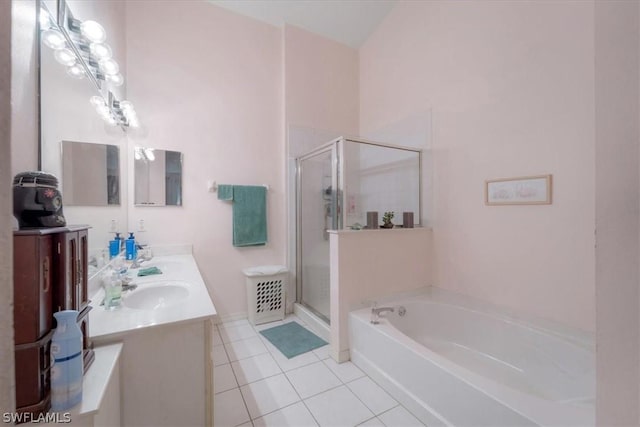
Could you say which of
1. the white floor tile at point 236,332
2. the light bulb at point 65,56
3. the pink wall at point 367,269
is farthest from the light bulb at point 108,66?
the white floor tile at point 236,332

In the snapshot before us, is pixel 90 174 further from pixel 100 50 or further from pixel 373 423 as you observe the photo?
pixel 373 423

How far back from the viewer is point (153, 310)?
113 cm

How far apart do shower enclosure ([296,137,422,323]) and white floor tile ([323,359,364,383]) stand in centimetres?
49

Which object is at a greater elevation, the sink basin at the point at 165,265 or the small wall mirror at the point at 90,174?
the small wall mirror at the point at 90,174

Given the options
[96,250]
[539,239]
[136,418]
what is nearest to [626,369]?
[136,418]

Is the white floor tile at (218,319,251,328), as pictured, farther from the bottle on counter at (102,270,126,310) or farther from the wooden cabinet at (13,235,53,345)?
the wooden cabinet at (13,235,53,345)

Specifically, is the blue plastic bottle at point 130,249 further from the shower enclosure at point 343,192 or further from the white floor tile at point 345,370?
the white floor tile at point 345,370

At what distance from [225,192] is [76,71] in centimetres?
143

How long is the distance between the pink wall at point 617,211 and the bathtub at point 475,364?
0.95 m

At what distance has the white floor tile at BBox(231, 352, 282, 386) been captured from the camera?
1800 millimetres

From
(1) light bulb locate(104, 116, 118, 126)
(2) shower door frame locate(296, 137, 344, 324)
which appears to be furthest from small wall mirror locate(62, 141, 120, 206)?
(2) shower door frame locate(296, 137, 344, 324)

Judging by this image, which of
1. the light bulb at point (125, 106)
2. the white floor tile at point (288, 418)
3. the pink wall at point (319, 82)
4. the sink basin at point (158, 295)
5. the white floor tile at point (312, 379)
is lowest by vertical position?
the white floor tile at point (288, 418)

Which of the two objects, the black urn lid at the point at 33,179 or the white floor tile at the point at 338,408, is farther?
the white floor tile at the point at 338,408

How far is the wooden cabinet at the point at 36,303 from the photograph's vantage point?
0.60 metres
